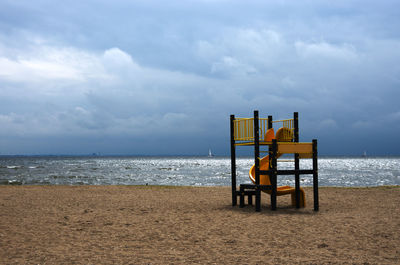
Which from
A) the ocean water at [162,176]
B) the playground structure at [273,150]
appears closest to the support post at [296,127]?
the playground structure at [273,150]

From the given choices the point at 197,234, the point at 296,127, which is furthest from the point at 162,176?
the point at 197,234

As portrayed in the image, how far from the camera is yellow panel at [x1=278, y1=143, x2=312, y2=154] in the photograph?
42.9 ft

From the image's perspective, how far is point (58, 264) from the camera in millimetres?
6910

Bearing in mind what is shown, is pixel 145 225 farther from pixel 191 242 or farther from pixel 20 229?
pixel 20 229

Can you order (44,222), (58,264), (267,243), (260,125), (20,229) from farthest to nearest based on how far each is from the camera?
(260,125)
(44,222)
(20,229)
(267,243)
(58,264)

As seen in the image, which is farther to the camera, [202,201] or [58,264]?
[202,201]

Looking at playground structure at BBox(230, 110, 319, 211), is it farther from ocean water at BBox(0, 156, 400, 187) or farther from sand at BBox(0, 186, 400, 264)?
ocean water at BBox(0, 156, 400, 187)

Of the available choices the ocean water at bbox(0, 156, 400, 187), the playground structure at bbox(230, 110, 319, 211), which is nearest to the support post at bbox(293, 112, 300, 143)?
the playground structure at bbox(230, 110, 319, 211)

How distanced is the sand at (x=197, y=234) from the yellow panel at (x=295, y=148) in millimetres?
2040

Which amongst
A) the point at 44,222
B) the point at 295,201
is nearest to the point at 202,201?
the point at 295,201

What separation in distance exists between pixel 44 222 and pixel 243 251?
20.3 ft

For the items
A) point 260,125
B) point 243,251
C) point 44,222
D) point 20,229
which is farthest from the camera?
point 260,125

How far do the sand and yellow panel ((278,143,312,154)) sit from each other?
6.69 feet

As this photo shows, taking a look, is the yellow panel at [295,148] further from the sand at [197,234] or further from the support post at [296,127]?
the sand at [197,234]
